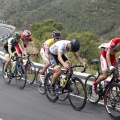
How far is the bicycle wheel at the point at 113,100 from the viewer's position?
6.42 meters

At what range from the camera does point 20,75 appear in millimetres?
10242

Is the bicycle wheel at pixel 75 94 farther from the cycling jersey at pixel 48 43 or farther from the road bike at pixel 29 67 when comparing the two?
the road bike at pixel 29 67

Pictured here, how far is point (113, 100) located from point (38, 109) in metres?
2.01

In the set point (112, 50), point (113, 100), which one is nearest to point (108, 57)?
point (112, 50)

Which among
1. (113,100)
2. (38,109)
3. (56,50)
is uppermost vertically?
(56,50)

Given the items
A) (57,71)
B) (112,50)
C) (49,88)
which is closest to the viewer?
(112,50)

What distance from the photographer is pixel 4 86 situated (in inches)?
416

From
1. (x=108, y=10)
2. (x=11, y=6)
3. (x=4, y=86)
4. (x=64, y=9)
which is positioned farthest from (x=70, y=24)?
(x=4, y=86)

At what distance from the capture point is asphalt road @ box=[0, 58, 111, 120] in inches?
268

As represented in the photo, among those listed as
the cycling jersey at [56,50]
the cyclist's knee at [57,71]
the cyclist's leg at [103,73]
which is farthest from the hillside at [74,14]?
the cyclist's leg at [103,73]

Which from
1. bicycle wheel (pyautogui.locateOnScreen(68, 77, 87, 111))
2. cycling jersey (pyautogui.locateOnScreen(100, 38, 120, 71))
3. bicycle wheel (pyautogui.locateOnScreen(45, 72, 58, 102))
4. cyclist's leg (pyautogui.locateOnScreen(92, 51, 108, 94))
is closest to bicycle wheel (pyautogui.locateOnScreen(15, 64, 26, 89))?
bicycle wheel (pyautogui.locateOnScreen(45, 72, 58, 102))

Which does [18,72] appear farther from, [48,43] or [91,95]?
[91,95]

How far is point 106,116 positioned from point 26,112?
1.95 m

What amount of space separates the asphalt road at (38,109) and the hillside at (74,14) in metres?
75.9
